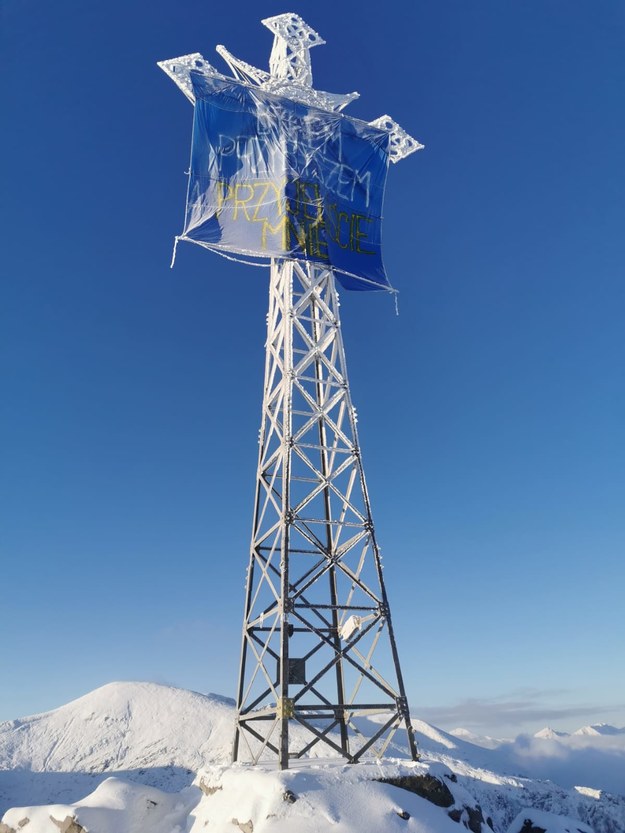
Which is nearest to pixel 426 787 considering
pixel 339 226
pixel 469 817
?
pixel 469 817

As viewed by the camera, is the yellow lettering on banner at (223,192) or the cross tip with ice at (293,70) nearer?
the yellow lettering on banner at (223,192)

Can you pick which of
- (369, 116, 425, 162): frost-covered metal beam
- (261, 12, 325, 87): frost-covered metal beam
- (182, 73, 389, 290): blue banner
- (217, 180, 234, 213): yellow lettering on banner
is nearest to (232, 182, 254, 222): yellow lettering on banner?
(182, 73, 389, 290): blue banner

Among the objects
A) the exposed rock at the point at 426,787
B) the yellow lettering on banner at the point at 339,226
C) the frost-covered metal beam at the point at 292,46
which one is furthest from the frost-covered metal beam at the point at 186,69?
the exposed rock at the point at 426,787

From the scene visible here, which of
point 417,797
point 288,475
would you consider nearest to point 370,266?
point 288,475

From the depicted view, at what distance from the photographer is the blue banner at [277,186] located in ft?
80.0

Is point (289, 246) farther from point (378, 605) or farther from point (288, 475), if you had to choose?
point (378, 605)

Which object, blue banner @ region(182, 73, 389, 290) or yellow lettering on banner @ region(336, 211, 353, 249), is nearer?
blue banner @ region(182, 73, 389, 290)

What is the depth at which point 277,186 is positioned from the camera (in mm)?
24938

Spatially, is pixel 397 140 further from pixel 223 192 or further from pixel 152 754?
pixel 152 754

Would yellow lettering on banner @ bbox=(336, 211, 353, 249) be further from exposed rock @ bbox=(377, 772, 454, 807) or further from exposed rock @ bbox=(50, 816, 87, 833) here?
exposed rock @ bbox=(50, 816, 87, 833)

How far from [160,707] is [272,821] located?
85.7m

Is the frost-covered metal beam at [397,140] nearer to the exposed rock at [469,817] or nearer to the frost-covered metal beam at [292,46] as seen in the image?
the frost-covered metal beam at [292,46]

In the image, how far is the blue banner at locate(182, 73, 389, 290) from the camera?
80.0 ft

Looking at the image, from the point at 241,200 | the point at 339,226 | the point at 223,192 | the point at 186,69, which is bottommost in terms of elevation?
the point at 339,226
